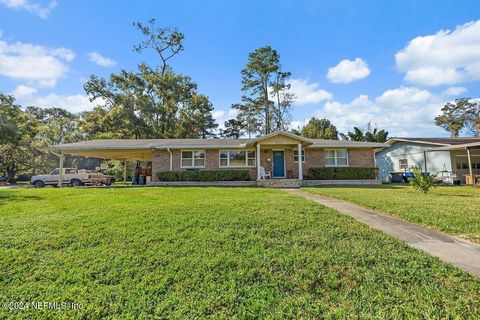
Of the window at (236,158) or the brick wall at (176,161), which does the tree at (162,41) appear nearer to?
the brick wall at (176,161)

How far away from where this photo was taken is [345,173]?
56.3ft

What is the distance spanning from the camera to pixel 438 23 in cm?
1238

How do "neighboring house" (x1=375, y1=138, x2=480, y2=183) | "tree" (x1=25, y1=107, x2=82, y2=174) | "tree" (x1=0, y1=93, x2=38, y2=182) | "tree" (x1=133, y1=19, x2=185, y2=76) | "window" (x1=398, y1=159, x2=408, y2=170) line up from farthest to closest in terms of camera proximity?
1. "tree" (x1=25, y1=107, x2=82, y2=174)
2. "tree" (x1=133, y1=19, x2=185, y2=76)
3. "tree" (x1=0, y1=93, x2=38, y2=182)
4. "window" (x1=398, y1=159, x2=408, y2=170)
5. "neighboring house" (x1=375, y1=138, x2=480, y2=183)

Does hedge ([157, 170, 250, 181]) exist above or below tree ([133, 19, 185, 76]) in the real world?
below

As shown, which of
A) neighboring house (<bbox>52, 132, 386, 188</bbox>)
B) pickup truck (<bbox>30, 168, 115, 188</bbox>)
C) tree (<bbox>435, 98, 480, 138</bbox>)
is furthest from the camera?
tree (<bbox>435, 98, 480, 138</bbox>)

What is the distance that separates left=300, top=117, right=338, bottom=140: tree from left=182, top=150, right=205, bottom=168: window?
23061 mm

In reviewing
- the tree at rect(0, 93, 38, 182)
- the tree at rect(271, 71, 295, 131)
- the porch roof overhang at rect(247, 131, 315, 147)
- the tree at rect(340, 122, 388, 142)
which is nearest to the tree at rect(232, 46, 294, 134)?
the tree at rect(271, 71, 295, 131)

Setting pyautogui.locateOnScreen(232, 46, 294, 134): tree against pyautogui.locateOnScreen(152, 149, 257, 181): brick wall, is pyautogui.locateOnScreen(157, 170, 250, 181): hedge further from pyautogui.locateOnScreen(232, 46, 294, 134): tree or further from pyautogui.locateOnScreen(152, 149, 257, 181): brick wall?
pyautogui.locateOnScreen(232, 46, 294, 134): tree

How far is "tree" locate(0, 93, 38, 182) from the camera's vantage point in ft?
81.4

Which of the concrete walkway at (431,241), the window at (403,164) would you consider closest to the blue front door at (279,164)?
the concrete walkway at (431,241)

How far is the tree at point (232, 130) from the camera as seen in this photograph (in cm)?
4478

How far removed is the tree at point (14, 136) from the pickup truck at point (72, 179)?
11.1 m

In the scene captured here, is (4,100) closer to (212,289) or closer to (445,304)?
(212,289)

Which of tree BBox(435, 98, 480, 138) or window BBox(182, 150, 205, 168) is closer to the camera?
window BBox(182, 150, 205, 168)
